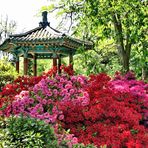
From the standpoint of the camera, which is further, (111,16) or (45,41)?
(45,41)

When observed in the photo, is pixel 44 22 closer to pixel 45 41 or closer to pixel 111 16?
pixel 45 41

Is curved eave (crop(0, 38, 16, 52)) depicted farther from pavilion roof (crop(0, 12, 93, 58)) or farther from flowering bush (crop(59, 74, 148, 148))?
flowering bush (crop(59, 74, 148, 148))

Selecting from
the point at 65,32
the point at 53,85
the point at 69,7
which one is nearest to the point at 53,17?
the point at 65,32

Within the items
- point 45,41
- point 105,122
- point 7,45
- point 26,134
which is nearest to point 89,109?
point 105,122

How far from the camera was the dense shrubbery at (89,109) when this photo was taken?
680 centimetres

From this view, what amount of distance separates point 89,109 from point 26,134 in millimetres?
3363

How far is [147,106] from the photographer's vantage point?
8.70m

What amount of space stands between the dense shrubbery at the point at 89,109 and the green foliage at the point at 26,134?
0.81 m

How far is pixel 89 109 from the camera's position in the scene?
784 centimetres

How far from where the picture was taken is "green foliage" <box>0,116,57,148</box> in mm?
4434

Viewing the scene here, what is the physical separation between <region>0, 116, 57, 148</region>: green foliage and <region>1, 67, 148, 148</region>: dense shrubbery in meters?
0.81

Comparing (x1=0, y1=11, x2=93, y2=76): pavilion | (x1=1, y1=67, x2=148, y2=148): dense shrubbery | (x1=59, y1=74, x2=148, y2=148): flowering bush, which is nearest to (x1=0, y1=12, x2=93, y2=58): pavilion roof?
(x1=0, y1=11, x2=93, y2=76): pavilion

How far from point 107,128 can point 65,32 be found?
1063 cm

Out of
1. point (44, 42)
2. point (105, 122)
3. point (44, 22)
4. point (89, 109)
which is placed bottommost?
point (105, 122)
